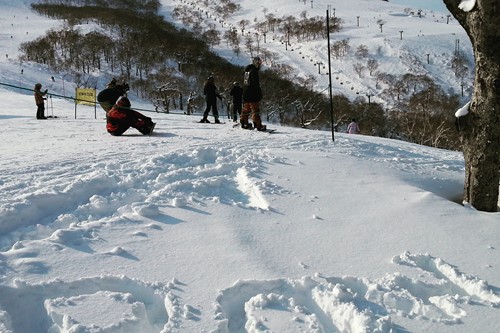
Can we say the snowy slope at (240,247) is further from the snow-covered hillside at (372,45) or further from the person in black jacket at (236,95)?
the snow-covered hillside at (372,45)

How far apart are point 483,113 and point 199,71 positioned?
88415 mm

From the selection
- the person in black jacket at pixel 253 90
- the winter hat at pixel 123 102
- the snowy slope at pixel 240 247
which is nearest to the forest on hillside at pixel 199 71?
the person in black jacket at pixel 253 90

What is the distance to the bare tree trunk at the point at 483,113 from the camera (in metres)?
4.33

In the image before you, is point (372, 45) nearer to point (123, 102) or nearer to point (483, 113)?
point (123, 102)

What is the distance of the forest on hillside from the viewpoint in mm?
64812

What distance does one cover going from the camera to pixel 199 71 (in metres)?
90.2

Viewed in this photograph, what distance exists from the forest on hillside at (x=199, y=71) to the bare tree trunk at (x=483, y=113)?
40.2m

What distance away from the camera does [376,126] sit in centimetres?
6425

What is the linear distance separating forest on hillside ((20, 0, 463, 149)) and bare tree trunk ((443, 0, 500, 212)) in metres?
40.2

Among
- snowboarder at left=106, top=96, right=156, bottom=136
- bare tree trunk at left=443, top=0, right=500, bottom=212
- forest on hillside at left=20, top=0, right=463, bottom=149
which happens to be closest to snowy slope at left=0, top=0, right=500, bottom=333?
bare tree trunk at left=443, top=0, right=500, bottom=212

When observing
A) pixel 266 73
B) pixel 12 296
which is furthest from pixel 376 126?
pixel 12 296

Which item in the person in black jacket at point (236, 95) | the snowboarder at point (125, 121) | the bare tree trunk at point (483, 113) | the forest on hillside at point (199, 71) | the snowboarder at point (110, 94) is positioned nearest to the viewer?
the bare tree trunk at point (483, 113)

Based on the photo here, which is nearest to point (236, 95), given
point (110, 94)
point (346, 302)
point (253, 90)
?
point (110, 94)

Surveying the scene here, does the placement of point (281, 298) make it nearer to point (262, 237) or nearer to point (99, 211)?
point (262, 237)
